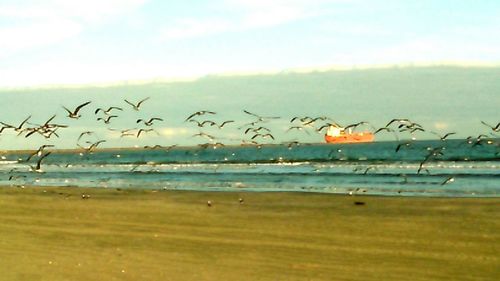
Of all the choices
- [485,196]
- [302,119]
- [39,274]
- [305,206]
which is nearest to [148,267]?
[39,274]

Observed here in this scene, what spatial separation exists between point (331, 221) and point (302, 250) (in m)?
5.44

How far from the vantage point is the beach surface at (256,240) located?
13.9m

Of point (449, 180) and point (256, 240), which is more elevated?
point (256, 240)

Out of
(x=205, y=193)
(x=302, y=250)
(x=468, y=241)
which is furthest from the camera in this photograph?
(x=205, y=193)

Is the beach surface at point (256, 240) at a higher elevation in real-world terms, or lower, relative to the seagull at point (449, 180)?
higher

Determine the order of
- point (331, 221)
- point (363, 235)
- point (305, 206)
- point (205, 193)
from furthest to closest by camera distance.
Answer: point (205, 193) → point (305, 206) → point (331, 221) → point (363, 235)

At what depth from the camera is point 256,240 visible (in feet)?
58.6

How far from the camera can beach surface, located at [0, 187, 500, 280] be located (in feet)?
45.7

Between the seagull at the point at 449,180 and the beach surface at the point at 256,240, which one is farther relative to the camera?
the seagull at the point at 449,180

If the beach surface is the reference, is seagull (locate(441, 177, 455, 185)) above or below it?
below

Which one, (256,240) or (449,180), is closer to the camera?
(256,240)

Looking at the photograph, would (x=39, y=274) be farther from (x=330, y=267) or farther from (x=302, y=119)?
(x=302, y=119)

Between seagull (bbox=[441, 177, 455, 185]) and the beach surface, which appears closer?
the beach surface

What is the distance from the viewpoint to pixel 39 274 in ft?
46.0
